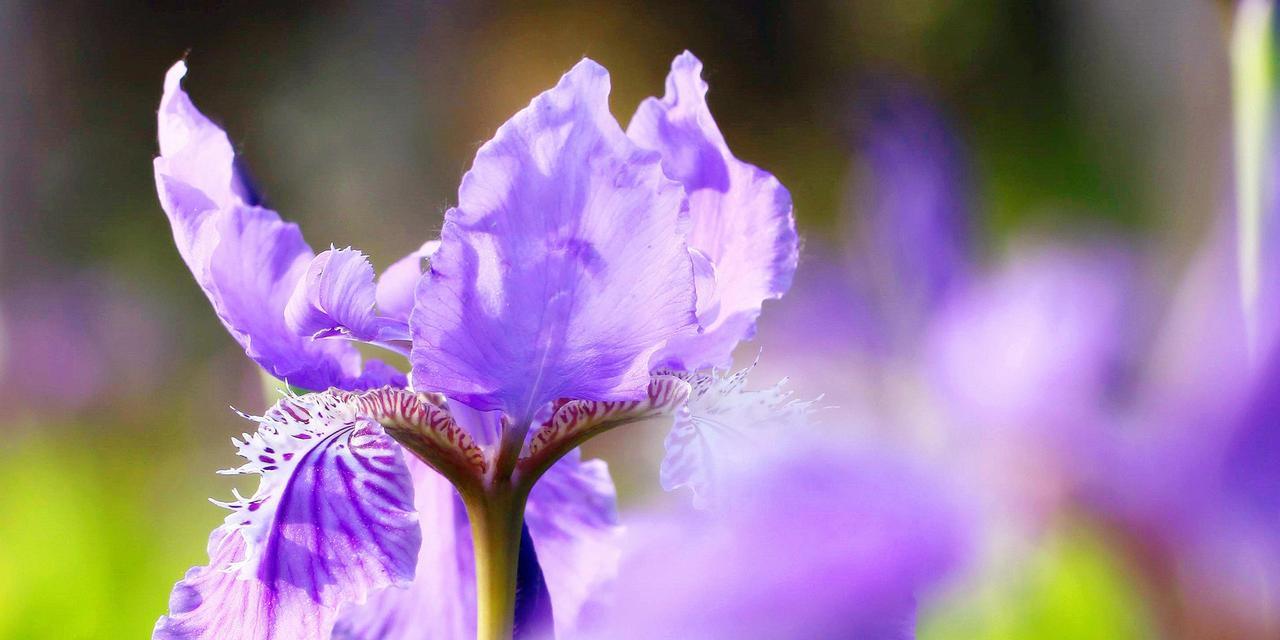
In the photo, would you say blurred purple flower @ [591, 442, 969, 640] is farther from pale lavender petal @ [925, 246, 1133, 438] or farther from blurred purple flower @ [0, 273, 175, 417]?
blurred purple flower @ [0, 273, 175, 417]

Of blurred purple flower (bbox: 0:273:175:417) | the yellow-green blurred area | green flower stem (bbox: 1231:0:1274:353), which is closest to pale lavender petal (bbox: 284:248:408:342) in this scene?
green flower stem (bbox: 1231:0:1274:353)

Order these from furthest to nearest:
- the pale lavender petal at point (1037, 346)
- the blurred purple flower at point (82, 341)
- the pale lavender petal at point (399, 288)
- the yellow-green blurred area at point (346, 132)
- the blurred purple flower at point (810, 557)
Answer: the blurred purple flower at point (82, 341) → the yellow-green blurred area at point (346, 132) → the pale lavender petal at point (399, 288) → the pale lavender petal at point (1037, 346) → the blurred purple flower at point (810, 557)

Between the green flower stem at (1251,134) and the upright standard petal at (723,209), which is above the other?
the upright standard petal at (723,209)

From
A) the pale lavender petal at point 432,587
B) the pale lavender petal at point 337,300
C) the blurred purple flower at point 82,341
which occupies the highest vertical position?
the blurred purple flower at point 82,341

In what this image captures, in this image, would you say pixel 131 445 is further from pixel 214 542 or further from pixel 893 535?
pixel 893 535

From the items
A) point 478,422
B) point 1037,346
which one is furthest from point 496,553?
point 1037,346

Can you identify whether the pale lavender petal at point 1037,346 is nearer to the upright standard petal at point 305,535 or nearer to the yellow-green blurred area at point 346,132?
the upright standard petal at point 305,535

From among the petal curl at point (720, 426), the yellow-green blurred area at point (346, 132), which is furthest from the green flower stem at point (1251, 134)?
the yellow-green blurred area at point (346, 132)
